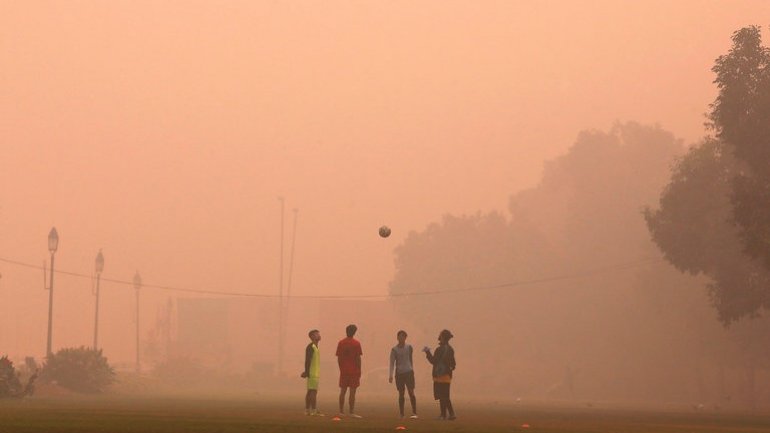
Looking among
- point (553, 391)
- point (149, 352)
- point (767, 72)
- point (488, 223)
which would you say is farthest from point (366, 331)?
point (767, 72)

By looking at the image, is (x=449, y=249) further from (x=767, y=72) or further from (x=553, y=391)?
(x=767, y=72)

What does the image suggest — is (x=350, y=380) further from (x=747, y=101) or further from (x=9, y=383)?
(x=747, y=101)

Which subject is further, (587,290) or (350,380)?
(587,290)

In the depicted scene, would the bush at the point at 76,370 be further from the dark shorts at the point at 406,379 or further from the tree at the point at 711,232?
the dark shorts at the point at 406,379


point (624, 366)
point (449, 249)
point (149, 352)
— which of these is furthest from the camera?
point (149, 352)

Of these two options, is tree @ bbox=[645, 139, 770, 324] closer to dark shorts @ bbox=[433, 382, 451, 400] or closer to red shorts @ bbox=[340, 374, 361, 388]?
dark shorts @ bbox=[433, 382, 451, 400]

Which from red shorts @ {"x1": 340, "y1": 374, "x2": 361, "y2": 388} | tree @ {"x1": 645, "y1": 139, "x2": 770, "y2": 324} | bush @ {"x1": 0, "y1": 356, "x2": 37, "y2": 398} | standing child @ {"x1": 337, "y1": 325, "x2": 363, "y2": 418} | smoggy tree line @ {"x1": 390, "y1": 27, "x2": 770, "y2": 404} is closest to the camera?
standing child @ {"x1": 337, "y1": 325, "x2": 363, "y2": 418}

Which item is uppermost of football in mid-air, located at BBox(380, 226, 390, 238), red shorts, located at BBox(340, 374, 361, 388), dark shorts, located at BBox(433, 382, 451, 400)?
football in mid-air, located at BBox(380, 226, 390, 238)

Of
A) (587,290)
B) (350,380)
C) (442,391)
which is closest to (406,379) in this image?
(442,391)

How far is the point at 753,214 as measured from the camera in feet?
146

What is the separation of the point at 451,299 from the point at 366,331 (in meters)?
39.9

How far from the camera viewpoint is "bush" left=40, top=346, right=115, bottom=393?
57719 mm

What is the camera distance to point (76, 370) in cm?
5819

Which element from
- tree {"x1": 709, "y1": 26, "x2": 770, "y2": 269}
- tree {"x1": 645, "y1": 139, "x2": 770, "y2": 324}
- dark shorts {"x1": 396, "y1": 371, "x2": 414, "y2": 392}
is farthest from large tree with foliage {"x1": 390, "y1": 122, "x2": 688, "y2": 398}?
dark shorts {"x1": 396, "y1": 371, "x2": 414, "y2": 392}
